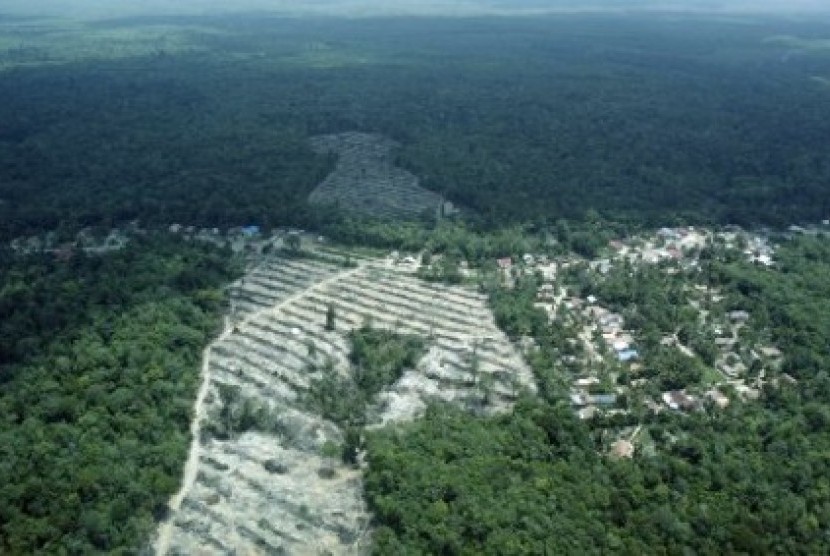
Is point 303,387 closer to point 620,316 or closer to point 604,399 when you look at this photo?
point 604,399

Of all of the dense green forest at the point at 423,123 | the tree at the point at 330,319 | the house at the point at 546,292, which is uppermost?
the tree at the point at 330,319

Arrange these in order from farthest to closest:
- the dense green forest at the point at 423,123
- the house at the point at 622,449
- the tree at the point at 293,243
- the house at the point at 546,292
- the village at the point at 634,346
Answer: the dense green forest at the point at 423,123
the tree at the point at 293,243
the house at the point at 546,292
the village at the point at 634,346
the house at the point at 622,449

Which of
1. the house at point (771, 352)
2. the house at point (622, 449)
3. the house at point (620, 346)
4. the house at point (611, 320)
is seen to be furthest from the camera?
the house at point (611, 320)

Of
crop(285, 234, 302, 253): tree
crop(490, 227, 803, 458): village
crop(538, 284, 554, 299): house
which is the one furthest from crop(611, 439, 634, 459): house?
crop(285, 234, 302, 253): tree

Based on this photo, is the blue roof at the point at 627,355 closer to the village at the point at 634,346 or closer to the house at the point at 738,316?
the village at the point at 634,346

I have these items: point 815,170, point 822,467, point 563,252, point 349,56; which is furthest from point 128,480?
point 349,56

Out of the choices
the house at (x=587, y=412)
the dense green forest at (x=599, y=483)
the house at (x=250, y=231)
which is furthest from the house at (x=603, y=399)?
the house at (x=250, y=231)
